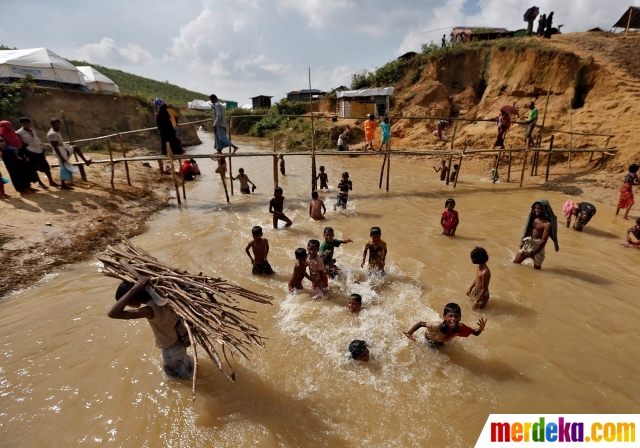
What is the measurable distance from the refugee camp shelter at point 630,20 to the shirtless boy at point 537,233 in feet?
69.4

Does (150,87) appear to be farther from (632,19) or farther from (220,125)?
(632,19)

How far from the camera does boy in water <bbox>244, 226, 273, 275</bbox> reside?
5.87 metres

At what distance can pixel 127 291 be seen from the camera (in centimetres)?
307

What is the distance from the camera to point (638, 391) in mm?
3609

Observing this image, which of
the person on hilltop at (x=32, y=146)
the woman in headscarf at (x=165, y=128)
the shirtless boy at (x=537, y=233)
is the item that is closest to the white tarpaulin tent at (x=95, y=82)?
the person on hilltop at (x=32, y=146)

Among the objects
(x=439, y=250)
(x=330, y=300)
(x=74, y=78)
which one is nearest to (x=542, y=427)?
(x=330, y=300)

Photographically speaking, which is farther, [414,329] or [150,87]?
[150,87]

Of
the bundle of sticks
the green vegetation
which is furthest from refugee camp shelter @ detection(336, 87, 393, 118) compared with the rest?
the green vegetation

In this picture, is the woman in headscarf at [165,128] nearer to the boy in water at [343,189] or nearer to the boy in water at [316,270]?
the boy in water at [343,189]

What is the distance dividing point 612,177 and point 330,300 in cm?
1241

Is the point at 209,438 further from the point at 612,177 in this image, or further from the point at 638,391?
the point at 612,177

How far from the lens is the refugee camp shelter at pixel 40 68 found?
17.8 metres

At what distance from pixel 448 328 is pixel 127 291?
141 inches

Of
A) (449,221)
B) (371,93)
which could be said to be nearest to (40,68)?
(371,93)
